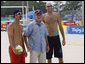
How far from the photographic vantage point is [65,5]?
8400cm

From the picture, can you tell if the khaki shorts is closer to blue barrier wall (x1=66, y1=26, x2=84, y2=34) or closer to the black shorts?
the black shorts

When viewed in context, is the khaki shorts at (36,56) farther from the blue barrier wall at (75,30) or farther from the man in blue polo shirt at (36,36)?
the blue barrier wall at (75,30)

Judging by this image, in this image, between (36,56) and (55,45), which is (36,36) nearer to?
(36,56)

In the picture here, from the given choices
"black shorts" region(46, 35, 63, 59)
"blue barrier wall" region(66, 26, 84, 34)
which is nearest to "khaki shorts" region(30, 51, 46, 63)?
"black shorts" region(46, 35, 63, 59)

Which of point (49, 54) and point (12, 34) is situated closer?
point (12, 34)

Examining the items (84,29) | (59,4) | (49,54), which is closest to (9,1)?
(59,4)

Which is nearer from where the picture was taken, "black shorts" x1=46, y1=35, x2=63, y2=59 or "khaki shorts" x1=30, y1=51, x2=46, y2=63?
"khaki shorts" x1=30, y1=51, x2=46, y2=63

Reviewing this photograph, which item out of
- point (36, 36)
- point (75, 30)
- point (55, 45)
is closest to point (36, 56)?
point (36, 36)

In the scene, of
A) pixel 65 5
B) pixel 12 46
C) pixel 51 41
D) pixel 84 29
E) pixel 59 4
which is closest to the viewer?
pixel 12 46

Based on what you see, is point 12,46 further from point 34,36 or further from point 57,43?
point 57,43

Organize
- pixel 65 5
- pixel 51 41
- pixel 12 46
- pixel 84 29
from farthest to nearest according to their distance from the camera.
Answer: pixel 65 5, pixel 84 29, pixel 51 41, pixel 12 46

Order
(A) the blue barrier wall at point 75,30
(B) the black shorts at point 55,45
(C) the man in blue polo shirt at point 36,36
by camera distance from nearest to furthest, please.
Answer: (C) the man in blue polo shirt at point 36,36
(B) the black shorts at point 55,45
(A) the blue barrier wall at point 75,30

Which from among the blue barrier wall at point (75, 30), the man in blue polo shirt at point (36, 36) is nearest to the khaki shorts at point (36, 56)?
the man in blue polo shirt at point (36, 36)

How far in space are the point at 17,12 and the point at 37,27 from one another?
48 centimetres
